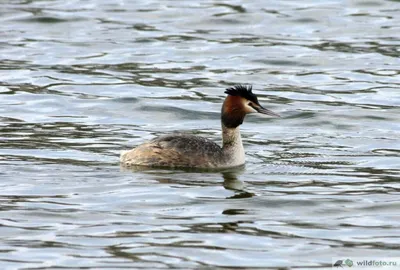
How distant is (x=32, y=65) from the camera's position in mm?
19609

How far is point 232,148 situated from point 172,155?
0.64 metres

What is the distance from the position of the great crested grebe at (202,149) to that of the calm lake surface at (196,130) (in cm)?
14

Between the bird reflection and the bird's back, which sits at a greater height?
the bird's back

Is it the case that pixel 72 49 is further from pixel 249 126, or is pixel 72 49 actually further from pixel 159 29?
pixel 249 126

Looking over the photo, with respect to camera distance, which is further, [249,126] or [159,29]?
[159,29]

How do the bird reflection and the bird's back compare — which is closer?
the bird reflection

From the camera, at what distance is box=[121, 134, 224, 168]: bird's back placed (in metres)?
13.0

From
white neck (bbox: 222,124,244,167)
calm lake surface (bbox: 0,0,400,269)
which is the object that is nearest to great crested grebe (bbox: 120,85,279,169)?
white neck (bbox: 222,124,244,167)

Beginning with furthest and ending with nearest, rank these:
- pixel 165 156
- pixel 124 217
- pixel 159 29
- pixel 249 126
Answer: pixel 159 29 < pixel 249 126 < pixel 165 156 < pixel 124 217

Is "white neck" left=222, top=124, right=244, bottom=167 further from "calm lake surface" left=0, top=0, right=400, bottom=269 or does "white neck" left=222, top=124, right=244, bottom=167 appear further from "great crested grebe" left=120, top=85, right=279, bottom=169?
"calm lake surface" left=0, top=0, right=400, bottom=269

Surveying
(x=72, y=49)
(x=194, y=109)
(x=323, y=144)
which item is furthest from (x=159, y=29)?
(x=323, y=144)

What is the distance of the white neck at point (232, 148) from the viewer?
13.2 meters

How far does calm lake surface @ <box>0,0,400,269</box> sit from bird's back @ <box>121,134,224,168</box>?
0.41 feet

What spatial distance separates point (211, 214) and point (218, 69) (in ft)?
29.0
